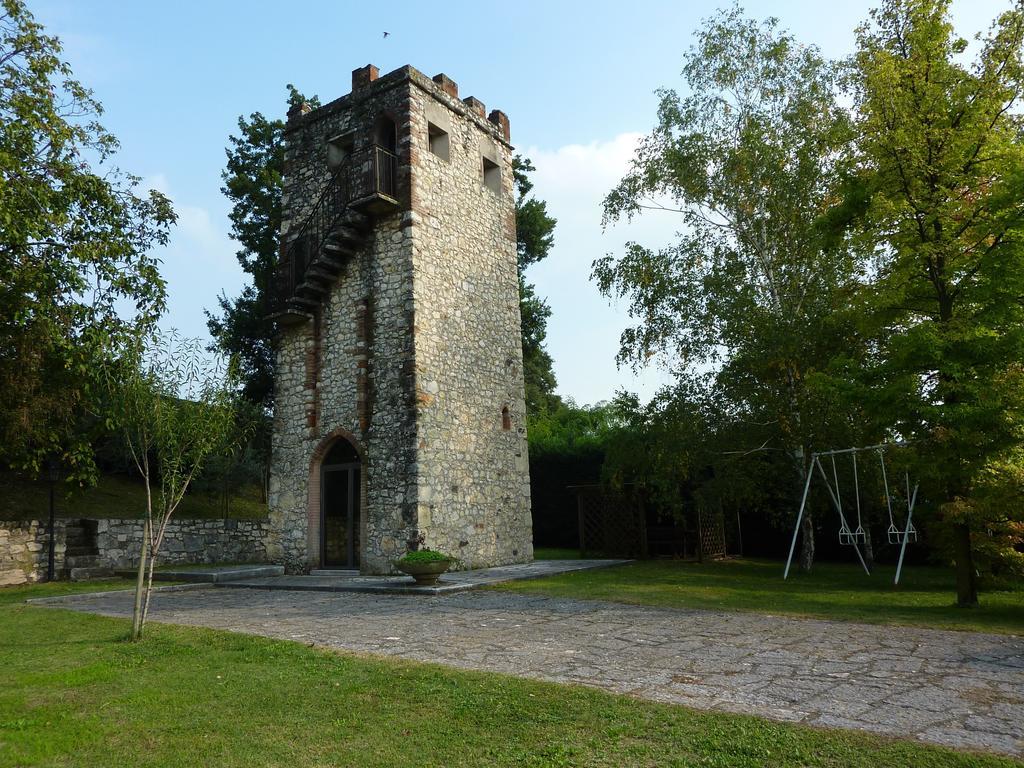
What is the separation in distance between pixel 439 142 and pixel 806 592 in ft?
38.6

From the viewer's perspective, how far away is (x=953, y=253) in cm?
913

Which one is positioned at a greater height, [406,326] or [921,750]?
[406,326]

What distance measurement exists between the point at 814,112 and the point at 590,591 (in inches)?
451

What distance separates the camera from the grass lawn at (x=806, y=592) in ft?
26.6

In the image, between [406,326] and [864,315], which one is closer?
[864,315]

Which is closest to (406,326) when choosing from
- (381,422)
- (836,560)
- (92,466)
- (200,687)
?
(381,422)

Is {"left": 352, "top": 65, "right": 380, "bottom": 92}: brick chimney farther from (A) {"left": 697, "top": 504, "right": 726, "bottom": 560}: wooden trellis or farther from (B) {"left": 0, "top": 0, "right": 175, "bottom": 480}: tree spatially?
(A) {"left": 697, "top": 504, "right": 726, "bottom": 560}: wooden trellis

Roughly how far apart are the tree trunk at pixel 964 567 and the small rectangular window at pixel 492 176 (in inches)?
478

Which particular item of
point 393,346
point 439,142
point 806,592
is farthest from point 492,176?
point 806,592

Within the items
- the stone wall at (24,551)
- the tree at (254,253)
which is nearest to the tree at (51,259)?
the stone wall at (24,551)

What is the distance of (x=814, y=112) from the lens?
49.1 ft

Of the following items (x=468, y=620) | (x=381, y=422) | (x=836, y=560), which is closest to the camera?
(x=468, y=620)

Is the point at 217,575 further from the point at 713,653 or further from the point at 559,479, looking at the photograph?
the point at 559,479

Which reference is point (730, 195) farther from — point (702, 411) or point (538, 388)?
point (538, 388)
